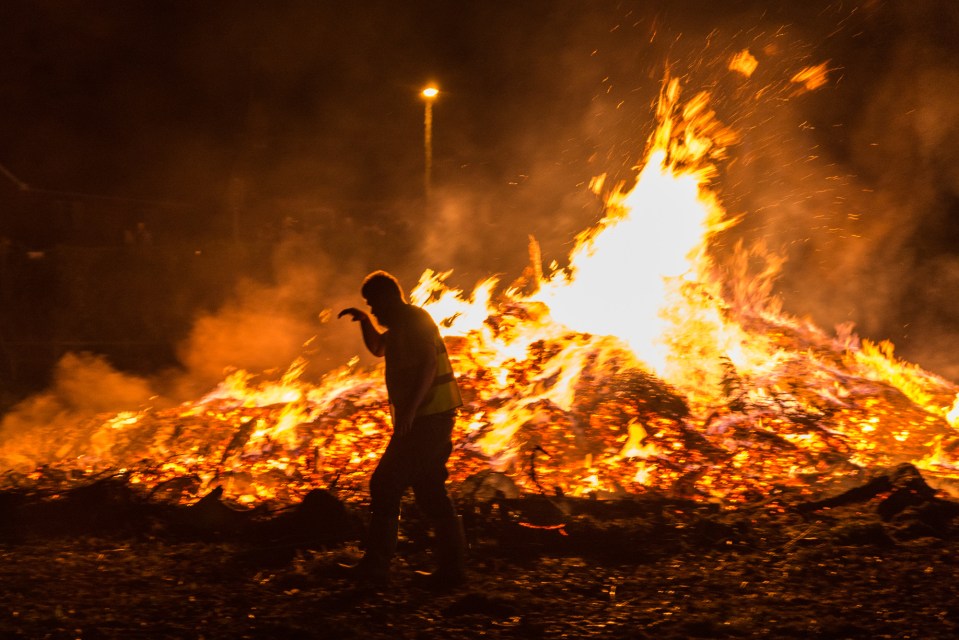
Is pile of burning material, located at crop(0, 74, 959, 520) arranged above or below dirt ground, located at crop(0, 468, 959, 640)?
above

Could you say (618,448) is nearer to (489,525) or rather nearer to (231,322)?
(489,525)

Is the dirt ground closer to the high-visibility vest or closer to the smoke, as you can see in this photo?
the high-visibility vest

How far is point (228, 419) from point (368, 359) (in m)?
2.92

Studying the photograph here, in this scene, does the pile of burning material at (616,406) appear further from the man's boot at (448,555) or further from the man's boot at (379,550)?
the man's boot at (379,550)

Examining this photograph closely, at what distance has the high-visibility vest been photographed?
432 centimetres

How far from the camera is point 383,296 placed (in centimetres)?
451

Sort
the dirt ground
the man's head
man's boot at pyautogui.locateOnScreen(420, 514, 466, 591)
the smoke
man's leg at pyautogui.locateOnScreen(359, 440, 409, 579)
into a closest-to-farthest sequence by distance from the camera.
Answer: the dirt ground
man's leg at pyautogui.locateOnScreen(359, 440, 409, 579)
man's boot at pyautogui.locateOnScreen(420, 514, 466, 591)
the man's head
the smoke

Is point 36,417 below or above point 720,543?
above

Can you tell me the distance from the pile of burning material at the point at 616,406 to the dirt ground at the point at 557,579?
2.30 feet

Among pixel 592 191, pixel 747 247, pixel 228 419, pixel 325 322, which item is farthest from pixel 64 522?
pixel 592 191

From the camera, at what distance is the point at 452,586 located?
438 cm

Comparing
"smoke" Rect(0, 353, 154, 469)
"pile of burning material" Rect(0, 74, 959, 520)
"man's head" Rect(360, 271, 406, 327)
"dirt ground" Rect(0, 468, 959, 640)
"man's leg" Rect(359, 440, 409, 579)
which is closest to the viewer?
"dirt ground" Rect(0, 468, 959, 640)

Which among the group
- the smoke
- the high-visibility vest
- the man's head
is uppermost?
the smoke

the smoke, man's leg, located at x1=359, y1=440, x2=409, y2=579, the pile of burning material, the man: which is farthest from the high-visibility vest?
the smoke
